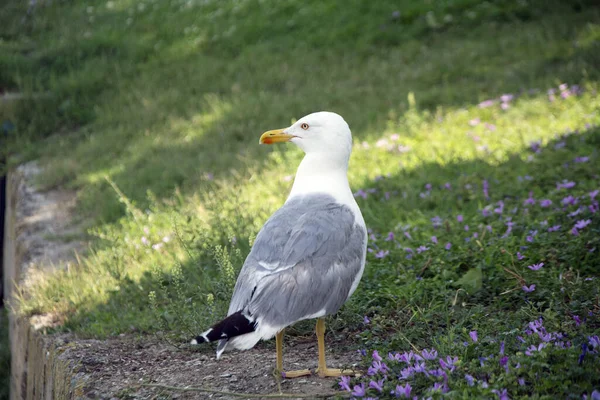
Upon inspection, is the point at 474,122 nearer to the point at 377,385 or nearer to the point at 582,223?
the point at 582,223

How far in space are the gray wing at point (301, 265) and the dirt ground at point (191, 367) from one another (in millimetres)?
392

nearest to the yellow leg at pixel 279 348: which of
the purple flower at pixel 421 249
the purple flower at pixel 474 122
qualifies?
the purple flower at pixel 421 249

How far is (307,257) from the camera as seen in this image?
349 cm

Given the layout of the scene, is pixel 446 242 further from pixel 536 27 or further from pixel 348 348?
pixel 536 27

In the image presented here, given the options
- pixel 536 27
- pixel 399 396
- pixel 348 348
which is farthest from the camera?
pixel 536 27

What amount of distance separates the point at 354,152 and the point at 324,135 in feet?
12.2

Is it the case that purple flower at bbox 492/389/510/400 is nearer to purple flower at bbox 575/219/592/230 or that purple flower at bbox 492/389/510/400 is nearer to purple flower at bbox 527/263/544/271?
purple flower at bbox 527/263/544/271

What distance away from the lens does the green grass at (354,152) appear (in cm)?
426

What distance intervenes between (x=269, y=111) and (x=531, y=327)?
20.7 ft

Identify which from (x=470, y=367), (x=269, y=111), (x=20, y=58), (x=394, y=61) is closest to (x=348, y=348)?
(x=470, y=367)

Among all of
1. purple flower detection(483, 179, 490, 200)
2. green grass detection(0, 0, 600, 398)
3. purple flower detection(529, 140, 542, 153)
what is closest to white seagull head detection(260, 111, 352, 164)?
green grass detection(0, 0, 600, 398)

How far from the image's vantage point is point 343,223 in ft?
12.1

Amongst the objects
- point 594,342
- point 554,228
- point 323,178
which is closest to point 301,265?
point 323,178

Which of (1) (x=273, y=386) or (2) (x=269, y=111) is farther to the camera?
(2) (x=269, y=111)
